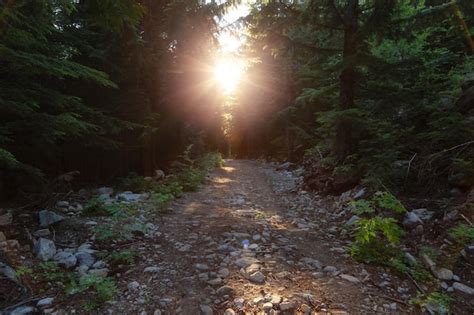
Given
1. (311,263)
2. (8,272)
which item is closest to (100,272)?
(8,272)

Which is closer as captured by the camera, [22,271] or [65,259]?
[22,271]

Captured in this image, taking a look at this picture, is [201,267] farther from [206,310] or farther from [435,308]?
[435,308]

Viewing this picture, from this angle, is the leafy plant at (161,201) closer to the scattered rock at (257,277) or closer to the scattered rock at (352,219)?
the scattered rock at (257,277)

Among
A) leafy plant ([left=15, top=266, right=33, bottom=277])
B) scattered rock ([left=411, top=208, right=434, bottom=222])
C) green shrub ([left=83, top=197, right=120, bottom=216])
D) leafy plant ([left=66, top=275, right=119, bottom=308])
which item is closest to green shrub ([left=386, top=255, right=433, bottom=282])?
scattered rock ([left=411, top=208, right=434, bottom=222])

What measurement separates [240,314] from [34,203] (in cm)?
515

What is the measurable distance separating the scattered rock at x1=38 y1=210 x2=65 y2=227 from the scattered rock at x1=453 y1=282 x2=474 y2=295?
21.3 ft

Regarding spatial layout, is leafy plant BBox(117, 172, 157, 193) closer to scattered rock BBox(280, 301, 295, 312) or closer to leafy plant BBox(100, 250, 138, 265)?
leafy plant BBox(100, 250, 138, 265)

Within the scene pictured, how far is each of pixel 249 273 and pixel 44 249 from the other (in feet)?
10.2

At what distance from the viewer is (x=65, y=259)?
455 cm

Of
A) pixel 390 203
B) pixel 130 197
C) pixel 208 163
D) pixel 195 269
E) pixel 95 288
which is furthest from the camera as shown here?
pixel 208 163

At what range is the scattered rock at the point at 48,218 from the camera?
18.6 ft

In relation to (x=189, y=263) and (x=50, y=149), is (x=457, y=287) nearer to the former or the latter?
(x=189, y=263)

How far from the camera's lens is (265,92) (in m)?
24.4

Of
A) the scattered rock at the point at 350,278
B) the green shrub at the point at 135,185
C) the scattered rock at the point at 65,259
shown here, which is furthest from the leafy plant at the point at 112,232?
the green shrub at the point at 135,185
